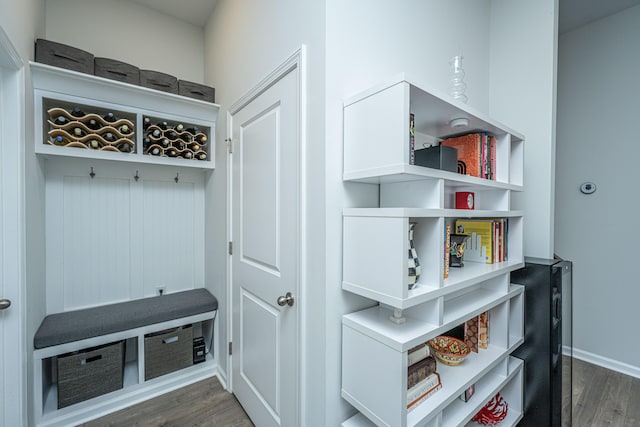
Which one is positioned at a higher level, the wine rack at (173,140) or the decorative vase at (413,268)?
the wine rack at (173,140)

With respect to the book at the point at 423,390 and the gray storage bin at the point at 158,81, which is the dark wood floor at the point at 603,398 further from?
the gray storage bin at the point at 158,81

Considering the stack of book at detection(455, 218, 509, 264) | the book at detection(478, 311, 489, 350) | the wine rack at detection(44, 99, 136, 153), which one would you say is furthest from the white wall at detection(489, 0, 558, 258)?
the wine rack at detection(44, 99, 136, 153)

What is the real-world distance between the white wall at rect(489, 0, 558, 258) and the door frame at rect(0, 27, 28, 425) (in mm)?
2746

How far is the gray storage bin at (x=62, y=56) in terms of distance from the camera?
62.3 inches

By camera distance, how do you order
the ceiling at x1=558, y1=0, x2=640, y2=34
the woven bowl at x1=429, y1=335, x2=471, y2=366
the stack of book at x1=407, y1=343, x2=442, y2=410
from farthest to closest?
the ceiling at x1=558, y1=0, x2=640, y2=34
the woven bowl at x1=429, y1=335, x2=471, y2=366
the stack of book at x1=407, y1=343, x2=442, y2=410

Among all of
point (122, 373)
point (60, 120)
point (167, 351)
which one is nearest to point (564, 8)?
point (60, 120)

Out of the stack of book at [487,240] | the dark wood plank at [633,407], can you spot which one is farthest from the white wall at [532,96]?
the dark wood plank at [633,407]

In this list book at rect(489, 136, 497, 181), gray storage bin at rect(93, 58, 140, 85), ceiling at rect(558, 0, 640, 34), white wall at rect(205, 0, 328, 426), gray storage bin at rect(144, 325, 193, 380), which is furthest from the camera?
ceiling at rect(558, 0, 640, 34)

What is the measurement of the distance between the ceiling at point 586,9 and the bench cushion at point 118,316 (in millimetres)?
3707

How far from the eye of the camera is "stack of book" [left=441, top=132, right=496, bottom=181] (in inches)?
52.1

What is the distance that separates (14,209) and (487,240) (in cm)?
236

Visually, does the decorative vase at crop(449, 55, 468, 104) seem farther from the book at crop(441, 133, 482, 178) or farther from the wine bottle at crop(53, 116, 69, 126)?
the wine bottle at crop(53, 116, 69, 126)

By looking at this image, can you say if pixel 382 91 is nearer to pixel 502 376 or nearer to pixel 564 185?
pixel 502 376

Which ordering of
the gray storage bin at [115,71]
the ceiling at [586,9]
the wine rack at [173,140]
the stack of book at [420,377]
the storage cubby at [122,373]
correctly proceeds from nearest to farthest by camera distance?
the stack of book at [420,377] → the storage cubby at [122,373] → the gray storage bin at [115,71] → the wine rack at [173,140] → the ceiling at [586,9]
